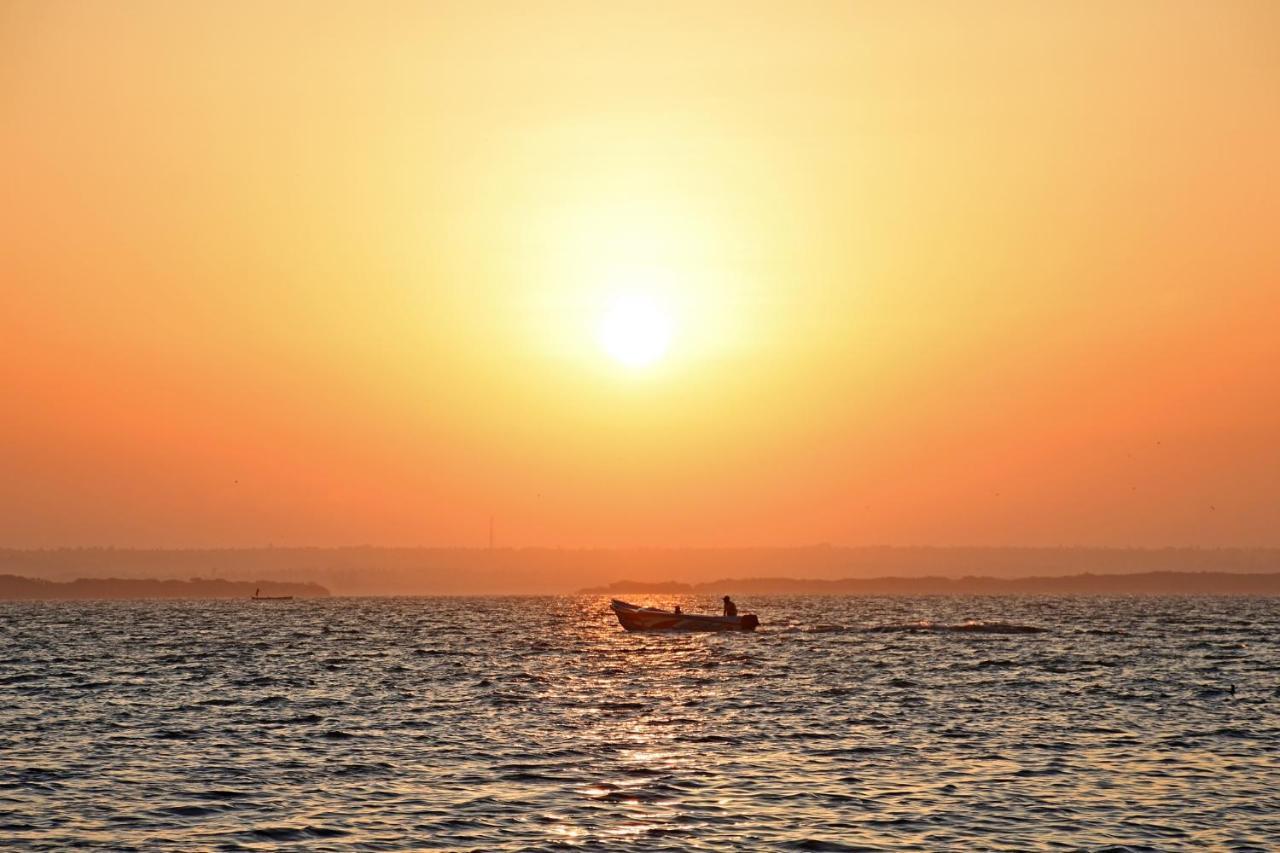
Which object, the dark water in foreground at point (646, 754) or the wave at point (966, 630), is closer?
the dark water in foreground at point (646, 754)

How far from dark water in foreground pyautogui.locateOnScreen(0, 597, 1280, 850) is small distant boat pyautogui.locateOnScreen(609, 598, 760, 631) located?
36.6 metres

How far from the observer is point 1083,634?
424ft

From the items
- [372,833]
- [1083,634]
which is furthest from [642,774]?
[1083,634]

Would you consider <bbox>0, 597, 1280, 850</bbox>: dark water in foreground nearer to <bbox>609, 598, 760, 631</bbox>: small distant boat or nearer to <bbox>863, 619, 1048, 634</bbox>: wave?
<bbox>609, 598, 760, 631</bbox>: small distant boat

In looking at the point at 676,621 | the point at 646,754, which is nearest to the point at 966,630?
the point at 676,621

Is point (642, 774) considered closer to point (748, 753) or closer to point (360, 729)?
point (748, 753)

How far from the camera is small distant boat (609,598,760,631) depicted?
127 m

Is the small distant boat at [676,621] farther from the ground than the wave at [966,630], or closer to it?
farther from the ground

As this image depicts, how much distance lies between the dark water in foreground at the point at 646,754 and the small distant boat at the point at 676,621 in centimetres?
3664

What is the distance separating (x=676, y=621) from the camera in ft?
425

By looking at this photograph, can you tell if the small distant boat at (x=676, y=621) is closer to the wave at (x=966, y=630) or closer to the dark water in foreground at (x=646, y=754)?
the wave at (x=966, y=630)

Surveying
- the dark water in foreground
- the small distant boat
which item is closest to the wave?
the small distant boat

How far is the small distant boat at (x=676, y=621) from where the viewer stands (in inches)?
4995

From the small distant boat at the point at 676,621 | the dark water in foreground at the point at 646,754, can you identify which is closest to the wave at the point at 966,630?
the small distant boat at the point at 676,621
